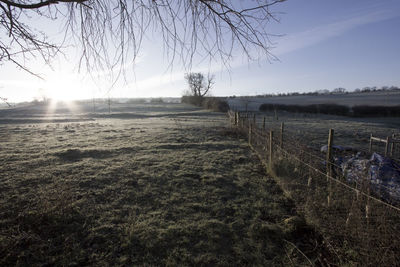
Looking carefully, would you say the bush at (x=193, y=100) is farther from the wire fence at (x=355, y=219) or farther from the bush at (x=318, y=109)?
the wire fence at (x=355, y=219)

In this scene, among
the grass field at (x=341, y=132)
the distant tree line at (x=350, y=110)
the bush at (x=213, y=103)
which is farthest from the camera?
the bush at (x=213, y=103)

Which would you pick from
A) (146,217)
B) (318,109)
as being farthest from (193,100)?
(146,217)

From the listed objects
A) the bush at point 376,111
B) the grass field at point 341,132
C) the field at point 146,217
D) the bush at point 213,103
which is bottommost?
the grass field at point 341,132

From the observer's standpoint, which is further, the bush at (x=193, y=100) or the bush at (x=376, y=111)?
the bush at (x=193, y=100)

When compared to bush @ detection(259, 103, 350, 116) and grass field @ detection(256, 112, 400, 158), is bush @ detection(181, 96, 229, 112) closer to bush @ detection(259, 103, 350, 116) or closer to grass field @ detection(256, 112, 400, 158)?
bush @ detection(259, 103, 350, 116)

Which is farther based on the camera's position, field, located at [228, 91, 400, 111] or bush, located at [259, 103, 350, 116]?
field, located at [228, 91, 400, 111]

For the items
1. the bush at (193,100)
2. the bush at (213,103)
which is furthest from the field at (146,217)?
the bush at (193,100)

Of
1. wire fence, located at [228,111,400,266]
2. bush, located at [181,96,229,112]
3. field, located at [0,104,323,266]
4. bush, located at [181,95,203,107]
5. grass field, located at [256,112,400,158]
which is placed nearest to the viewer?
wire fence, located at [228,111,400,266]

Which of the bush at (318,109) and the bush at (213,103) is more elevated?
the bush at (213,103)

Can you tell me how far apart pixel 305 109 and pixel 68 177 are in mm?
41205

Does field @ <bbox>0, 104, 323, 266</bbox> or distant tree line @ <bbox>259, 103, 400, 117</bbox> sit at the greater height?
distant tree line @ <bbox>259, 103, 400, 117</bbox>

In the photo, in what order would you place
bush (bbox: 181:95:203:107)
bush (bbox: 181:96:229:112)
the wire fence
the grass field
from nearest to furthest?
the wire fence, the grass field, bush (bbox: 181:96:229:112), bush (bbox: 181:95:203:107)

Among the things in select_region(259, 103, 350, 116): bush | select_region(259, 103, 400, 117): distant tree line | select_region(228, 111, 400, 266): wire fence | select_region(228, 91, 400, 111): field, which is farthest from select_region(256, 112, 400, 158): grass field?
select_region(228, 91, 400, 111): field

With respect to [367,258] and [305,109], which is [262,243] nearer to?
[367,258]
